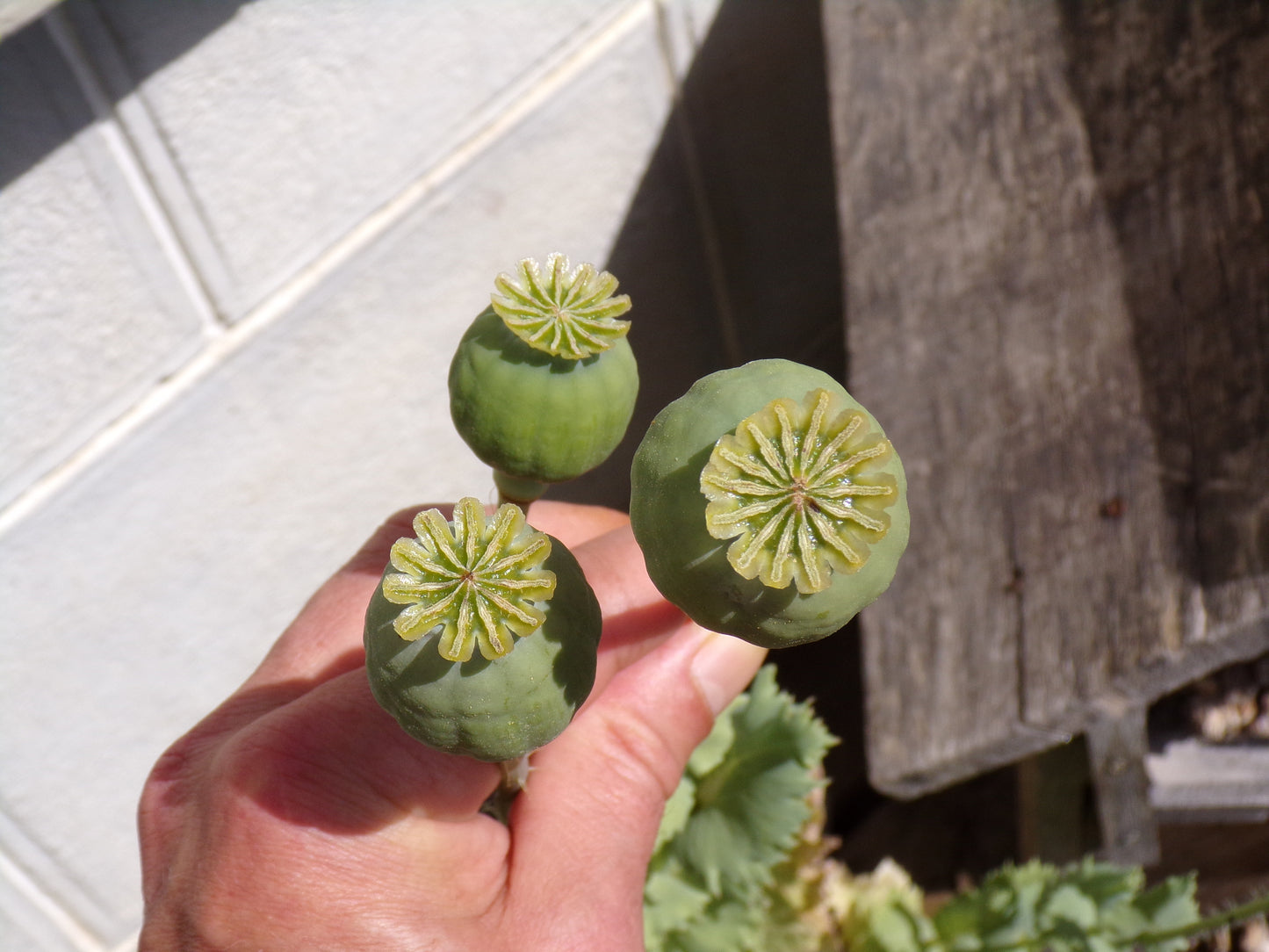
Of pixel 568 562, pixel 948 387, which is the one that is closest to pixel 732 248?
pixel 948 387

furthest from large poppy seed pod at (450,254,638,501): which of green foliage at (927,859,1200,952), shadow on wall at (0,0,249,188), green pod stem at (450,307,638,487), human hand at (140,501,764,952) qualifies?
green foliage at (927,859,1200,952)

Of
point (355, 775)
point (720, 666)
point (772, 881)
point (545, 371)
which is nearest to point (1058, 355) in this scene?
point (720, 666)

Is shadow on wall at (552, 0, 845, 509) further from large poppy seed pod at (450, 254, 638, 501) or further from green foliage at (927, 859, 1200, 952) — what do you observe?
large poppy seed pod at (450, 254, 638, 501)

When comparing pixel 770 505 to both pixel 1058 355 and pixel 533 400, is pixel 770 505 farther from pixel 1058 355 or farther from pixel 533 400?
pixel 1058 355

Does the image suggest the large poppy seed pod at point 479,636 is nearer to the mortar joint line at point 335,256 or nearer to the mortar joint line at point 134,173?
the mortar joint line at point 134,173

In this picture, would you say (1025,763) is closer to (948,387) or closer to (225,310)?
(948,387)
